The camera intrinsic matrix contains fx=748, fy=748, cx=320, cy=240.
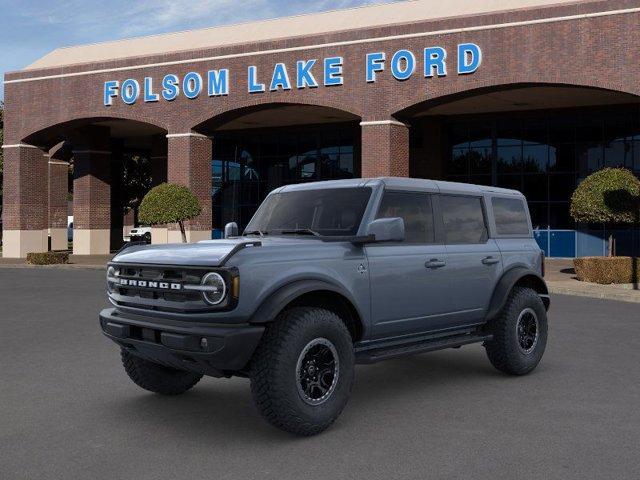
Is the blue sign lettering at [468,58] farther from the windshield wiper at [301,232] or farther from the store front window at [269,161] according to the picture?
the windshield wiper at [301,232]

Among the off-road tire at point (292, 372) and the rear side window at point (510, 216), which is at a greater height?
the rear side window at point (510, 216)

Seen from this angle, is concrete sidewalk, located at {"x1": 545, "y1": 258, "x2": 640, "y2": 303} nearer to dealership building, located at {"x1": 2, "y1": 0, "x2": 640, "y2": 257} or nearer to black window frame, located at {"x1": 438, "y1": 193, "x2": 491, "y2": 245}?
dealership building, located at {"x1": 2, "y1": 0, "x2": 640, "y2": 257}

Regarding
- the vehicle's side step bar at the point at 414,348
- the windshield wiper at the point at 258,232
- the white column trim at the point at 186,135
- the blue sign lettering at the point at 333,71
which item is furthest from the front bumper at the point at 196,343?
the white column trim at the point at 186,135

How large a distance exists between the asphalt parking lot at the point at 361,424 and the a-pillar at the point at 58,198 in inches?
1299

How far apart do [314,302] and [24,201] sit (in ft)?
111

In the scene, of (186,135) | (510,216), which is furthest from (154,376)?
(186,135)

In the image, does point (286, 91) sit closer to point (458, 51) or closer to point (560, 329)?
point (458, 51)

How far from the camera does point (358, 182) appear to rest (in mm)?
7133

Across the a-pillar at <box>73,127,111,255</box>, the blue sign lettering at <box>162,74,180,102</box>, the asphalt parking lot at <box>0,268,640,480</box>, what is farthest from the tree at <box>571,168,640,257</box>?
the a-pillar at <box>73,127,111,255</box>

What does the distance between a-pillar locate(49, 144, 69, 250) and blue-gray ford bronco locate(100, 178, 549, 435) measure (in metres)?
35.6

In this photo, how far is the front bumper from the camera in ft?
18.0

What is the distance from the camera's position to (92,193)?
1551 inches

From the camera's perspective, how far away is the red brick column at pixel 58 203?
4097 centimetres

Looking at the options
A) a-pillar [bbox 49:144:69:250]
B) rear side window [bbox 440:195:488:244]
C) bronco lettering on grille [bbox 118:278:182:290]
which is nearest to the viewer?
bronco lettering on grille [bbox 118:278:182:290]
